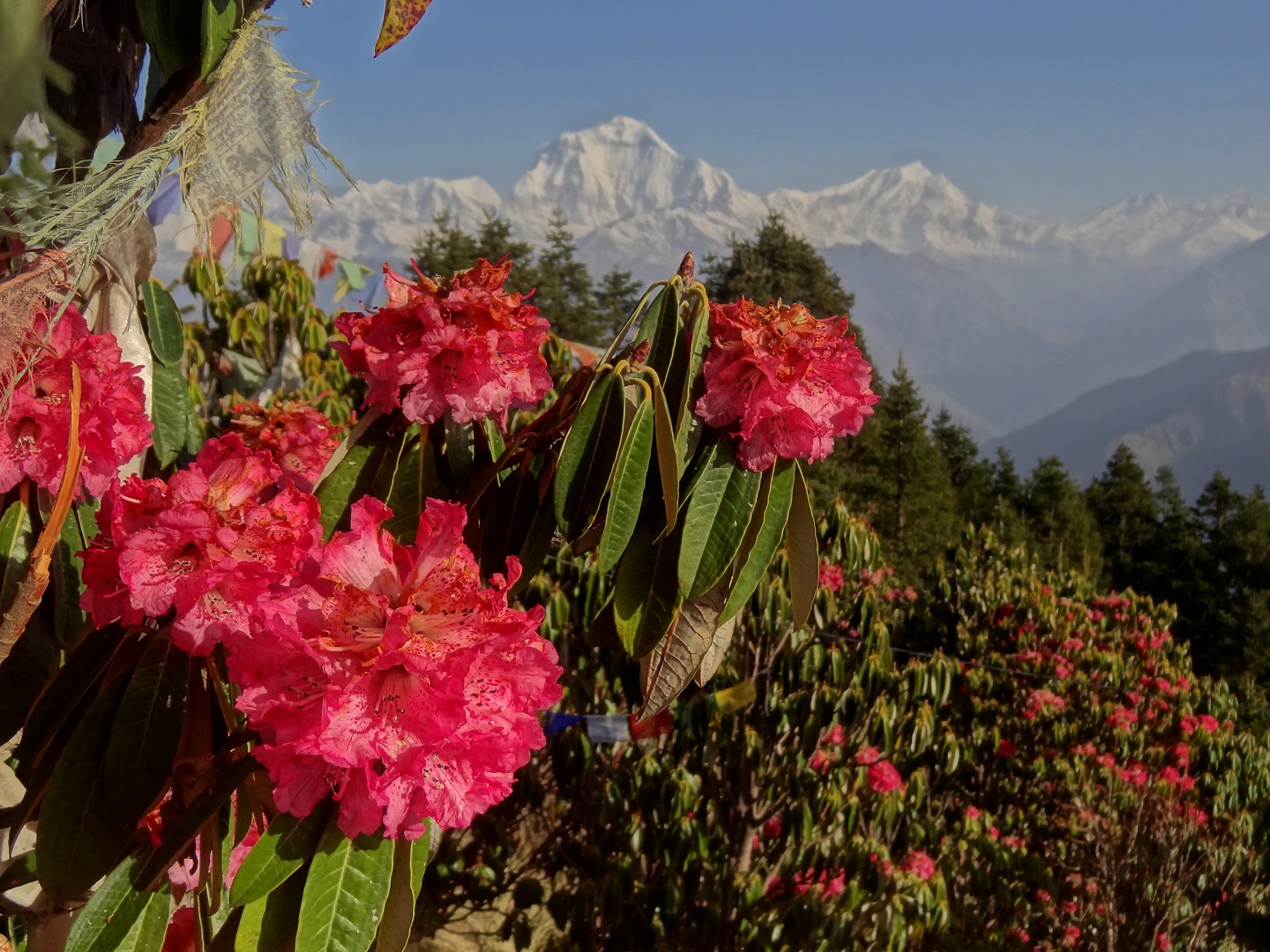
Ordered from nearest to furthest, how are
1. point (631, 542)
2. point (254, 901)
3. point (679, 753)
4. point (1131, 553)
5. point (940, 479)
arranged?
point (254, 901), point (631, 542), point (679, 753), point (940, 479), point (1131, 553)

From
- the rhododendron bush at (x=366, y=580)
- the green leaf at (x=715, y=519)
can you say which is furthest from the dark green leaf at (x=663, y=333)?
the green leaf at (x=715, y=519)

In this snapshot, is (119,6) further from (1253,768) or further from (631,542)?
(1253,768)

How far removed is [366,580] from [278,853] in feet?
0.74

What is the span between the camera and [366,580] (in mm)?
780

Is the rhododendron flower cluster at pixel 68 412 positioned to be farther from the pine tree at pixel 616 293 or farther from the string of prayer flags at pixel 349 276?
the pine tree at pixel 616 293

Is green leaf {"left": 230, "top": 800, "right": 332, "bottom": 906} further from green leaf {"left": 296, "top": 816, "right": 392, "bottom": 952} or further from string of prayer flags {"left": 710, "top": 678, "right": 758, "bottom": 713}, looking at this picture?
string of prayer flags {"left": 710, "top": 678, "right": 758, "bottom": 713}

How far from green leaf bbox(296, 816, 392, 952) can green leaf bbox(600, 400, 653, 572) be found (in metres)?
0.35

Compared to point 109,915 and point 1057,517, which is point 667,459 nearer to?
point 109,915

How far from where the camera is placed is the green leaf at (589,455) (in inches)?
40.7

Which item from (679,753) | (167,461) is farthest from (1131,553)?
(167,461)

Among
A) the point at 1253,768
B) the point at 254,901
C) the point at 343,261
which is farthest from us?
the point at 343,261

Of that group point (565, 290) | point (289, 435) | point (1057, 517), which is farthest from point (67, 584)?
point (565, 290)

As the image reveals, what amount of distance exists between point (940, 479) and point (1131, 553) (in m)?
6.37

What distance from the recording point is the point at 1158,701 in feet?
21.1
